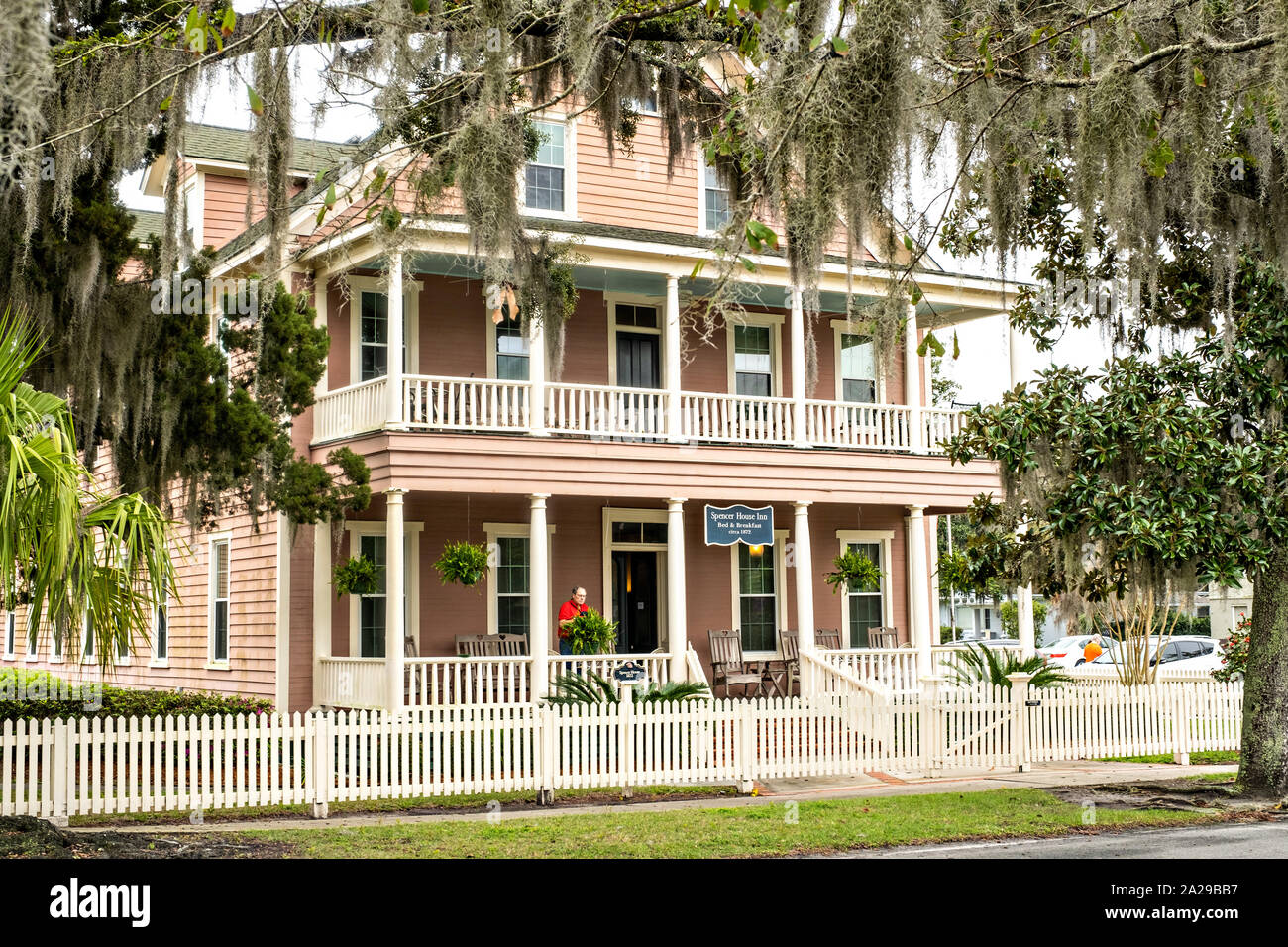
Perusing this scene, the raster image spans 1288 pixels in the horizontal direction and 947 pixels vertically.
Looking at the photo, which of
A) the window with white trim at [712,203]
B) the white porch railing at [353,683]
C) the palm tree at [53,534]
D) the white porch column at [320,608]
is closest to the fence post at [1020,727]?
the white porch railing at [353,683]

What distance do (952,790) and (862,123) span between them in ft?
23.5

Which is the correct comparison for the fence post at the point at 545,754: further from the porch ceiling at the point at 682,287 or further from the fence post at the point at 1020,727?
the porch ceiling at the point at 682,287

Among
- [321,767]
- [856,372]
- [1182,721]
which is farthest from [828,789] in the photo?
[856,372]

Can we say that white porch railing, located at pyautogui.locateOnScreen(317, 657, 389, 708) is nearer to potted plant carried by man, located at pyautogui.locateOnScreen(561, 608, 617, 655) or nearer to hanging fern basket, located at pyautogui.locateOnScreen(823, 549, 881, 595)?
potted plant carried by man, located at pyautogui.locateOnScreen(561, 608, 617, 655)

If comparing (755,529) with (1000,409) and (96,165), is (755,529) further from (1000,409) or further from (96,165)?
(96,165)

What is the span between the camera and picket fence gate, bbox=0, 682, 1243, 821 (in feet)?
37.2

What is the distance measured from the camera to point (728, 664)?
19.9 meters

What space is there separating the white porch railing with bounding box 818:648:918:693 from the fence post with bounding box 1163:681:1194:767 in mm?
3343

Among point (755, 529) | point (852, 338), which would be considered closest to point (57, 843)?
point (755, 529)

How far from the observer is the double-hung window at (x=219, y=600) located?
20.7 metres

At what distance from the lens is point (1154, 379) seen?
12.4 metres

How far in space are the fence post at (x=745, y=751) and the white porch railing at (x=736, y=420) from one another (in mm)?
5910

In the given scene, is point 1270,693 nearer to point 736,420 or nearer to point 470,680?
point 736,420
